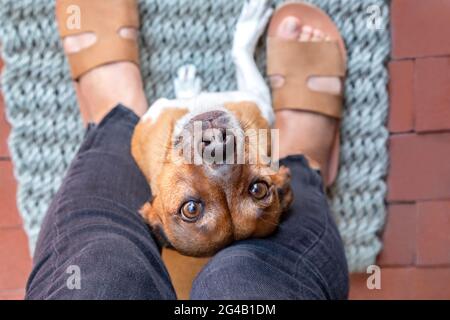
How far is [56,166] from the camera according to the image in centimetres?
150

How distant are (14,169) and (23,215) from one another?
13 cm

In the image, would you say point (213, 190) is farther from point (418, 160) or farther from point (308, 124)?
point (418, 160)

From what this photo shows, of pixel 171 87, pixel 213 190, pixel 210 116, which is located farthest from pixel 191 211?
pixel 171 87

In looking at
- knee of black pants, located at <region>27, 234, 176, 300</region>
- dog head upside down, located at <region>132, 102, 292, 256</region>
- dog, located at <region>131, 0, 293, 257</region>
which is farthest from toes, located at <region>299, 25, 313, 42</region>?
knee of black pants, located at <region>27, 234, 176, 300</region>

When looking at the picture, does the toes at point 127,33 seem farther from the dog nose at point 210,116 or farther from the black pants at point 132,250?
the dog nose at point 210,116

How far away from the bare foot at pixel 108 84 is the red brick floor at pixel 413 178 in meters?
0.25

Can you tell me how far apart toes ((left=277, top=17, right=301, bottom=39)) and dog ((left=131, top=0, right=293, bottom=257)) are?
0.34 meters

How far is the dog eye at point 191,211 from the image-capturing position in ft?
3.15

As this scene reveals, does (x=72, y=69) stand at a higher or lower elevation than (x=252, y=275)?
higher

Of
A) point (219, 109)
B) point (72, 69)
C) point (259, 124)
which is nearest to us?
point (219, 109)

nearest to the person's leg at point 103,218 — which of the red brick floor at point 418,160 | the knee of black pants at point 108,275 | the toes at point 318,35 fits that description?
the knee of black pants at point 108,275
